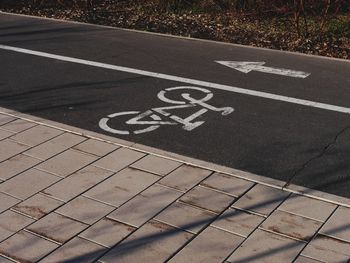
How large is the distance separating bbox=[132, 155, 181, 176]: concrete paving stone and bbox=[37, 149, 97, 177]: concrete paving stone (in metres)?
0.57

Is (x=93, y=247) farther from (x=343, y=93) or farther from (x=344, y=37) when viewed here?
(x=344, y=37)

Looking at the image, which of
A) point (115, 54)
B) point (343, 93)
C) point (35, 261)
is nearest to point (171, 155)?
point (35, 261)

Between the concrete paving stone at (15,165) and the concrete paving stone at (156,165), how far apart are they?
118 cm

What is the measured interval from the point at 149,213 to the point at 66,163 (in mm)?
1456

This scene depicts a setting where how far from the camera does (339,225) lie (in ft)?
15.4

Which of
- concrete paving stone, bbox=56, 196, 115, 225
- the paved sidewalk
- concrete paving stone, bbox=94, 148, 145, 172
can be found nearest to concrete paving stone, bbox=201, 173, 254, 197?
the paved sidewalk

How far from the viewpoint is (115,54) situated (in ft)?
34.5

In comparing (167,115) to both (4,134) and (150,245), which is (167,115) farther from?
(150,245)

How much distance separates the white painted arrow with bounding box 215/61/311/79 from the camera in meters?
9.07

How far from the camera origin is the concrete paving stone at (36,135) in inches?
256

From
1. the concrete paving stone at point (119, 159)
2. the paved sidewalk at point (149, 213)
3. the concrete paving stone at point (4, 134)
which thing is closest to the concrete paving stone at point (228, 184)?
the paved sidewalk at point (149, 213)

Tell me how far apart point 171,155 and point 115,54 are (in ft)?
16.2

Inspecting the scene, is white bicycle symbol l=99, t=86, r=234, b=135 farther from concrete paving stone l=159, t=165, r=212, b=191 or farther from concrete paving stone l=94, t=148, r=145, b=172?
concrete paving stone l=159, t=165, r=212, b=191

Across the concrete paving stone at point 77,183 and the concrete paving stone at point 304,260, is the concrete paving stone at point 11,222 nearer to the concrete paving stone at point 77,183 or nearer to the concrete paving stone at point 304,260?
the concrete paving stone at point 77,183
